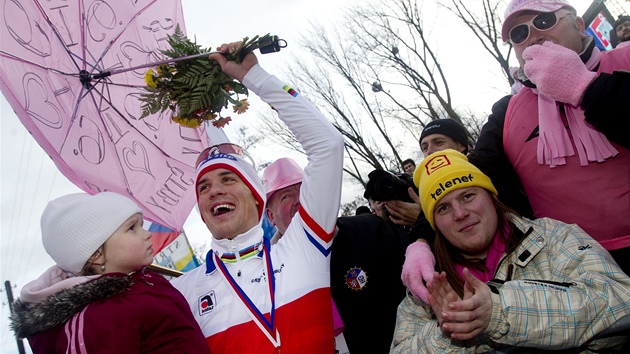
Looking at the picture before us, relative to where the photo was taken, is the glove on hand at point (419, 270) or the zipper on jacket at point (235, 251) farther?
the zipper on jacket at point (235, 251)

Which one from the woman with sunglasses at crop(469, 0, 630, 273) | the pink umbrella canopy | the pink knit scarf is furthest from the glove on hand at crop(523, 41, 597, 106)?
the pink umbrella canopy

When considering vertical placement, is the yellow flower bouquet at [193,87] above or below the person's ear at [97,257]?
above

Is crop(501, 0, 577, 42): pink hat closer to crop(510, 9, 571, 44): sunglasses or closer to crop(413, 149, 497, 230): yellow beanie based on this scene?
crop(510, 9, 571, 44): sunglasses

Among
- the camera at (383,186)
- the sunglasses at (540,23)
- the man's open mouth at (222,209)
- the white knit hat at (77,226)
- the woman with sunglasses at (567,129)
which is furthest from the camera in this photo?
the camera at (383,186)

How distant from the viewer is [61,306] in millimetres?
1716

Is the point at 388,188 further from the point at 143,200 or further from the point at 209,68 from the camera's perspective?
the point at 143,200

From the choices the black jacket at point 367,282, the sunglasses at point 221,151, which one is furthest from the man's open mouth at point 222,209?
the black jacket at point 367,282

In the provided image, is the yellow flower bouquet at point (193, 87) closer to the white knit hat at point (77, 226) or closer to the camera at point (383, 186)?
the white knit hat at point (77, 226)

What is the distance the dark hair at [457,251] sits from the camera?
203 cm

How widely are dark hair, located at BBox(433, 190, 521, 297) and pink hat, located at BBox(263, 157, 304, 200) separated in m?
1.26

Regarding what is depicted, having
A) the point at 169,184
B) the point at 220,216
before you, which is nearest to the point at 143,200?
the point at 169,184

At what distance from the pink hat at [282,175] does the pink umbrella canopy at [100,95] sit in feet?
1.77

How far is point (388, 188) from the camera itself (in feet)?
9.55

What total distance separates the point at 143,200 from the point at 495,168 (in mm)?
2153
